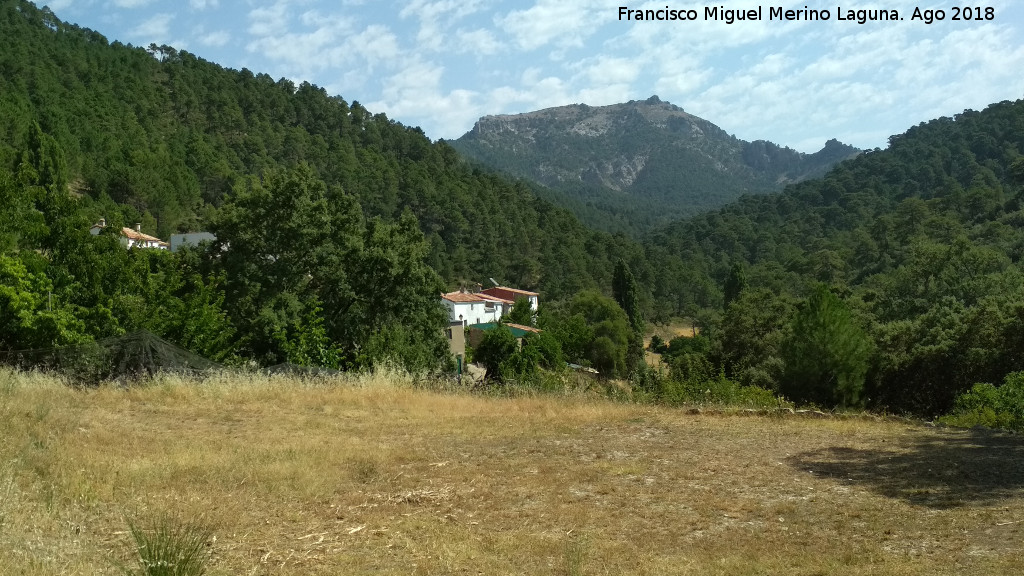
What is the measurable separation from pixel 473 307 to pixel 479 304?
1147 mm

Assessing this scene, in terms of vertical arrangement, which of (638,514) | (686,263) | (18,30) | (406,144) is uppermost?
(18,30)

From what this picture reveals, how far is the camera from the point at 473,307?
7056 centimetres

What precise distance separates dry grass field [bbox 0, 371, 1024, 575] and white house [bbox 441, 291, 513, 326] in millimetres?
53865

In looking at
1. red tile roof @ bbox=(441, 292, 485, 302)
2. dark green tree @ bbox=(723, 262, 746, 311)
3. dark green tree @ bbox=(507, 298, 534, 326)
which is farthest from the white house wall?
dark green tree @ bbox=(723, 262, 746, 311)

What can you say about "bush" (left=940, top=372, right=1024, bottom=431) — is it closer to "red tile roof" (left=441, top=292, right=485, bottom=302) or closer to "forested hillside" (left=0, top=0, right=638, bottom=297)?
"forested hillside" (left=0, top=0, right=638, bottom=297)

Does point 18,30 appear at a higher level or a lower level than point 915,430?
higher

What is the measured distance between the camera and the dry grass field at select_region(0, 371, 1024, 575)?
5180mm

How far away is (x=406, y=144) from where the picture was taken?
11106cm

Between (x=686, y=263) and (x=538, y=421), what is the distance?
107995mm

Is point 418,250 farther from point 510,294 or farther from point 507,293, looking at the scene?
point 507,293

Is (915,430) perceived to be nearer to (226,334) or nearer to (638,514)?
(638,514)

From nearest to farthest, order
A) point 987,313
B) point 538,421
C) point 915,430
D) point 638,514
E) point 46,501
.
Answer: point 46,501 → point 638,514 → point 915,430 → point 538,421 → point 987,313

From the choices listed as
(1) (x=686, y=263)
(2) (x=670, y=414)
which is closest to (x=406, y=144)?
(1) (x=686, y=263)

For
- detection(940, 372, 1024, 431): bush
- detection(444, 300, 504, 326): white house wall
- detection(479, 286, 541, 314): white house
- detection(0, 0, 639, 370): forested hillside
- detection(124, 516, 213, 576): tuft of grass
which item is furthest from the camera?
detection(479, 286, 541, 314): white house
